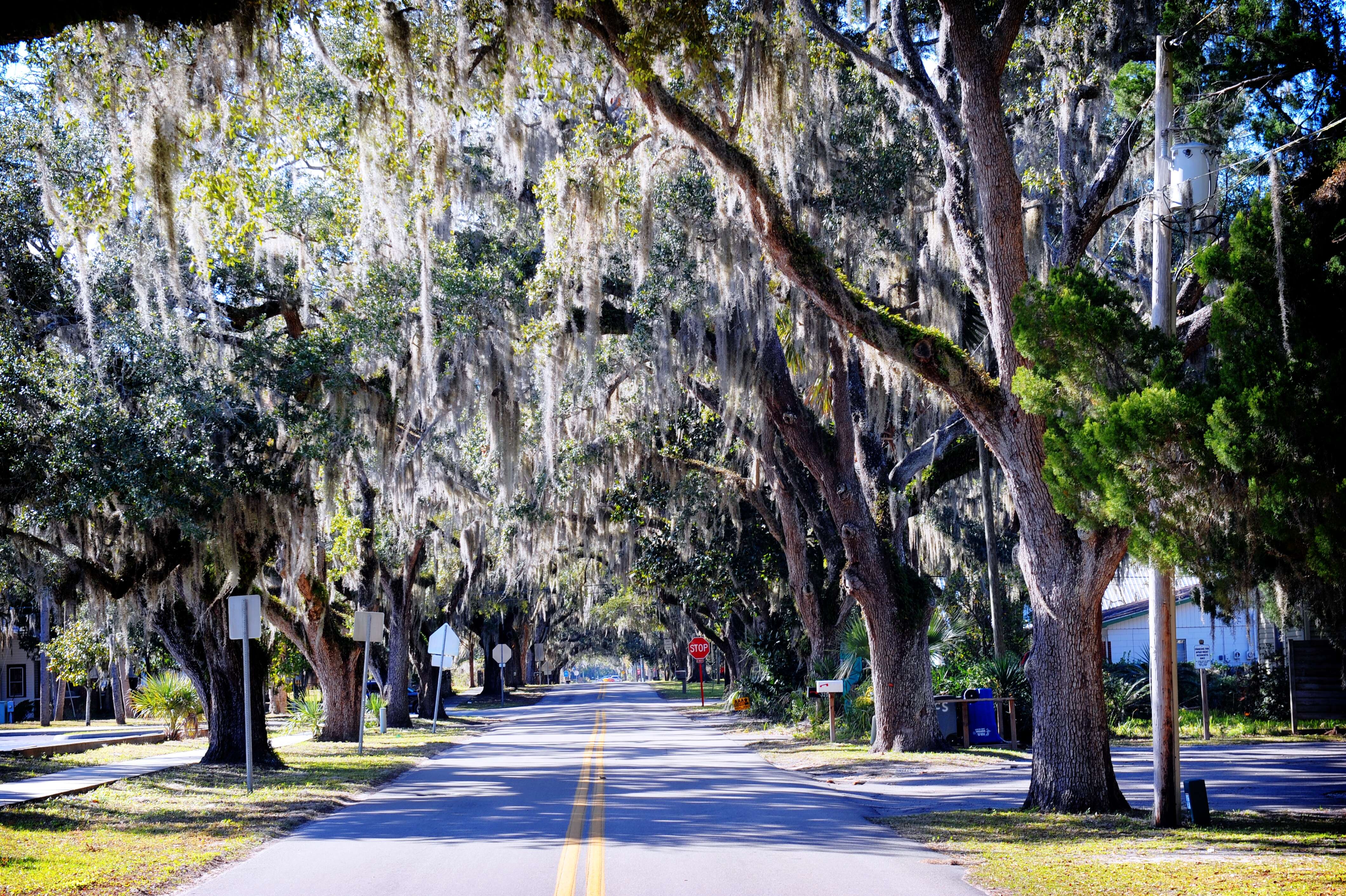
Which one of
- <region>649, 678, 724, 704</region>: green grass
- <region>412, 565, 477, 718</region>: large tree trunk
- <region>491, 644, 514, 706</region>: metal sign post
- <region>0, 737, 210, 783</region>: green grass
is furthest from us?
<region>649, 678, 724, 704</region>: green grass

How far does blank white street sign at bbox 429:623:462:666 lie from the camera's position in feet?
→ 92.9

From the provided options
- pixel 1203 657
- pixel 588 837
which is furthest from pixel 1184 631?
pixel 588 837

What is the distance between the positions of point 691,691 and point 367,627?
4388 cm

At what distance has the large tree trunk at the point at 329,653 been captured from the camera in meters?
22.0

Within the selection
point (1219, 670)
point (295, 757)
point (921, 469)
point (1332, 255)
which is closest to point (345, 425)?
point (295, 757)

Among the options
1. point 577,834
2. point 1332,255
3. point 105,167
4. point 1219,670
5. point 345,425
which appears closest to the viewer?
point 1332,255

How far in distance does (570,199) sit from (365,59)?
9.60 ft

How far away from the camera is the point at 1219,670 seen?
26.5 m

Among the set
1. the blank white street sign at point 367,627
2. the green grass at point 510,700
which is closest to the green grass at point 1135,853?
the blank white street sign at point 367,627

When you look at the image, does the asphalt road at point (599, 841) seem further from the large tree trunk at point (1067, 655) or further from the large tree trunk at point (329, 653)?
the large tree trunk at point (329, 653)

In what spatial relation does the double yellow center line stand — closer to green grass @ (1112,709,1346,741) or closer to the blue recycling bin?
the blue recycling bin

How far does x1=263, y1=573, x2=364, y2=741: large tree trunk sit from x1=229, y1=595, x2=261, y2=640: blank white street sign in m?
7.02

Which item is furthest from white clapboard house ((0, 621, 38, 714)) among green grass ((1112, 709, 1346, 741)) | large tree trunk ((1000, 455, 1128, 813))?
large tree trunk ((1000, 455, 1128, 813))

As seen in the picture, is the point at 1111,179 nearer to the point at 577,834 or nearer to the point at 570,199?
the point at 570,199
